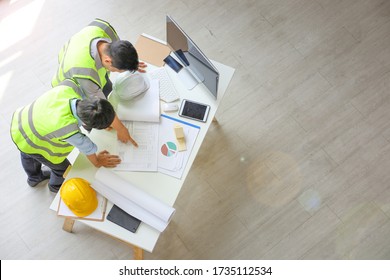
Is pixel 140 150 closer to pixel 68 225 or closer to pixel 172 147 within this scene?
pixel 172 147

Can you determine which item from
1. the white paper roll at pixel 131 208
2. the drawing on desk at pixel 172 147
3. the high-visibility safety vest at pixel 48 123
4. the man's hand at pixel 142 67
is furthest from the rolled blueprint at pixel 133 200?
the man's hand at pixel 142 67

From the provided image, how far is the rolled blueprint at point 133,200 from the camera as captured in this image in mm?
2529

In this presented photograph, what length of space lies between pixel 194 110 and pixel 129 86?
0.46 meters

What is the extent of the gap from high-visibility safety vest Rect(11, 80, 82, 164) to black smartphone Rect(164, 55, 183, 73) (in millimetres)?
657

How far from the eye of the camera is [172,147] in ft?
9.01

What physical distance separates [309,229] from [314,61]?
4.95ft

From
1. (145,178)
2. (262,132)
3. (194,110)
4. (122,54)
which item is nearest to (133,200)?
(145,178)

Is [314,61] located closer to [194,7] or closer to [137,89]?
[194,7]

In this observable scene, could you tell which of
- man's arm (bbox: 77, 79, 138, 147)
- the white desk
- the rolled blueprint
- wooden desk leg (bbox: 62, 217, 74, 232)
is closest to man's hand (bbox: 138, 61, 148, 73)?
the white desk

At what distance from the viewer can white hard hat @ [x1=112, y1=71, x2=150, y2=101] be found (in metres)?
2.81

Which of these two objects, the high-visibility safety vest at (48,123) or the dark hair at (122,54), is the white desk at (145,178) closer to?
the high-visibility safety vest at (48,123)

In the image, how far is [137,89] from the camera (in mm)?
2824

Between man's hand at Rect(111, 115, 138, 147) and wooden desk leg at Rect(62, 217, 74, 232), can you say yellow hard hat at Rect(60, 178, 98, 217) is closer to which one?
man's hand at Rect(111, 115, 138, 147)
